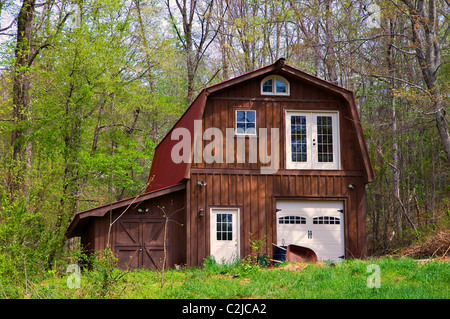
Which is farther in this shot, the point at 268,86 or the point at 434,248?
the point at 268,86

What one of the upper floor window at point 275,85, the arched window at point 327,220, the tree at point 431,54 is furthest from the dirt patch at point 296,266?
the tree at point 431,54

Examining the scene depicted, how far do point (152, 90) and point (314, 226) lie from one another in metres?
15.4

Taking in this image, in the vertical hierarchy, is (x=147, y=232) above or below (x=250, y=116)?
below

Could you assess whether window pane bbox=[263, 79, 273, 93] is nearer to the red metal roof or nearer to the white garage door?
the red metal roof

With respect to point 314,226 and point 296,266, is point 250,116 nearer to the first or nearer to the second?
point 314,226

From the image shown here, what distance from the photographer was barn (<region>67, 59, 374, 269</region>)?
51.5 ft

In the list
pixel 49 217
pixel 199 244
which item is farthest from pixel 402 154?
pixel 49 217

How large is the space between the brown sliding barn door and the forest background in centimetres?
180

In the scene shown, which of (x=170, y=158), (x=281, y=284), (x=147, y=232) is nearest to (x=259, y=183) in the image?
(x=147, y=232)

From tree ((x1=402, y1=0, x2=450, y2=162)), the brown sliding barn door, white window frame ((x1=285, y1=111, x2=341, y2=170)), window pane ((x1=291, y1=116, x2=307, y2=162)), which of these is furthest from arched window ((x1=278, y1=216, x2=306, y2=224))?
tree ((x1=402, y1=0, x2=450, y2=162))

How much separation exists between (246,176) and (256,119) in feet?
5.56

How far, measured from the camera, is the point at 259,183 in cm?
1597

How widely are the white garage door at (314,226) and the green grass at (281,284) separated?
2.29 meters

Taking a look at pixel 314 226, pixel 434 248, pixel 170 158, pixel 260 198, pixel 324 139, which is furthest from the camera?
pixel 170 158
